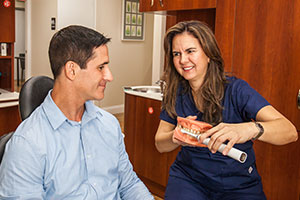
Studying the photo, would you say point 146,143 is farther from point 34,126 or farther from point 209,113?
point 34,126

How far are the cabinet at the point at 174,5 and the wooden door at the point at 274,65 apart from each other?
0.26 metres

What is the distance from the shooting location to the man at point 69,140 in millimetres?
1164

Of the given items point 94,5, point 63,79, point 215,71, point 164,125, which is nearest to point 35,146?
point 63,79

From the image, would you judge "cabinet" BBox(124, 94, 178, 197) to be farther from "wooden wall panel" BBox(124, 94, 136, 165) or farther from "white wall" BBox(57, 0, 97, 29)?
"white wall" BBox(57, 0, 97, 29)

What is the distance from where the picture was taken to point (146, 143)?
3146mm

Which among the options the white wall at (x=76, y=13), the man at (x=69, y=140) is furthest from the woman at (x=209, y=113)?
the white wall at (x=76, y=13)

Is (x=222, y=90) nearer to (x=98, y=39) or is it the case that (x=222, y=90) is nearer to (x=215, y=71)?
(x=215, y=71)

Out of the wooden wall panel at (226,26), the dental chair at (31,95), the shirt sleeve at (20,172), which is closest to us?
the shirt sleeve at (20,172)

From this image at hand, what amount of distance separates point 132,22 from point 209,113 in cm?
500

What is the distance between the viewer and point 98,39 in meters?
1.32

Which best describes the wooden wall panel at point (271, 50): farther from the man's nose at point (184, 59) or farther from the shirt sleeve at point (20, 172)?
the shirt sleeve at point (20, 172)

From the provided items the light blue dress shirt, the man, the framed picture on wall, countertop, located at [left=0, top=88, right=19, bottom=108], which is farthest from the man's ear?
the framed picture on wall

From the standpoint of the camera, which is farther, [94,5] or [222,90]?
[94,5]

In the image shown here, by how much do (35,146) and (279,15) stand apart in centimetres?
172
